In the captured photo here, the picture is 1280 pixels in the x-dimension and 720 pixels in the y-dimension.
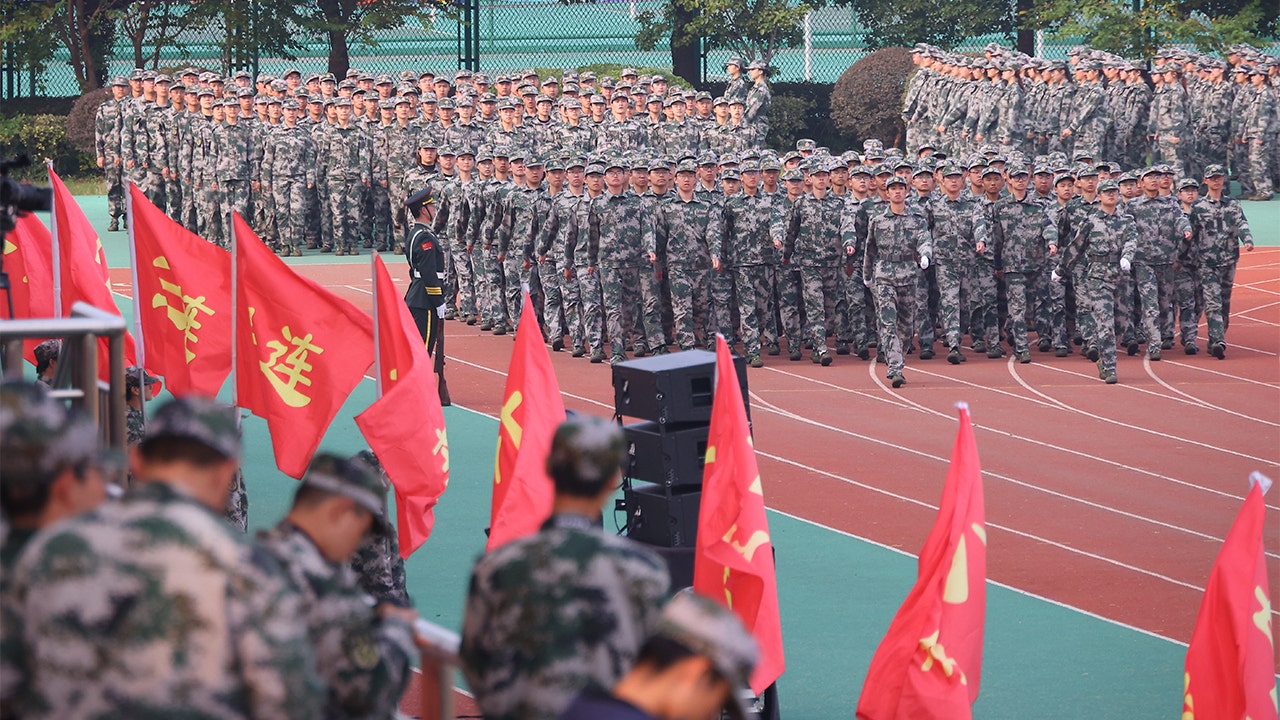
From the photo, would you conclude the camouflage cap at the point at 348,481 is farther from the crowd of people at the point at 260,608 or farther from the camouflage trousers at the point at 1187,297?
the camouflage trousers at the point at 1187,297

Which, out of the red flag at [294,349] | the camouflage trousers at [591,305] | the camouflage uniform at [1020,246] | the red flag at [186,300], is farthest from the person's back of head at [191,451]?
the camouflage uniform at [1020,246]

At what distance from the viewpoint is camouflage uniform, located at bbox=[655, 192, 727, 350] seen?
18141 millimetres

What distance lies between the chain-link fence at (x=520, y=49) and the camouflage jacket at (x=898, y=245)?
1922 cm

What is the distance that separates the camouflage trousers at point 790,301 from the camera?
61.1ft

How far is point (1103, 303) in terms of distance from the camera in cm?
1758

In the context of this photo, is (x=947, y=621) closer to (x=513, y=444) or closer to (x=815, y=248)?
(x=513, y=444)

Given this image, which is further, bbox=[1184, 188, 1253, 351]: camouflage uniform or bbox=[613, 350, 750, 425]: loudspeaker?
bbox=[1184, 188, 1253, 351]: camouflage uniform

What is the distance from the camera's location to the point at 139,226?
945cm

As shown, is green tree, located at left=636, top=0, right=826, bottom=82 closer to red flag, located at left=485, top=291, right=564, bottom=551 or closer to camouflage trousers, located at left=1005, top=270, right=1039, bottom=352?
camouflage trousers, located at left=1005, top=270, right=1039, bottom=352

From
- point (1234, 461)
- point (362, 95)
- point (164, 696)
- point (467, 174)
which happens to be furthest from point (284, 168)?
point (164, 696)

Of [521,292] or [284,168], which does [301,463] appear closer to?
[521,292]

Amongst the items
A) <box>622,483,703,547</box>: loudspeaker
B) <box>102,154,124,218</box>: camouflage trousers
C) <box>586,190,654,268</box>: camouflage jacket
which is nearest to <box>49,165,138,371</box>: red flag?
<box>622,483,703,547</box>: loudspeaker

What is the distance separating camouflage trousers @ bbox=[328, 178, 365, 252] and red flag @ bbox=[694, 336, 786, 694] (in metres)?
17.7

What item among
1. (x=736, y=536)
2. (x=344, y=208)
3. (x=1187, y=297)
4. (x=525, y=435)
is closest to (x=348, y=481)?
(x=736, y=536)
